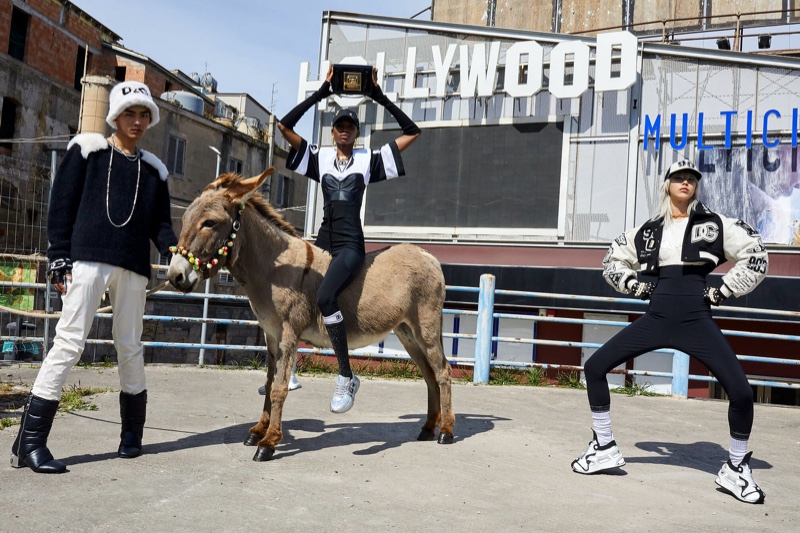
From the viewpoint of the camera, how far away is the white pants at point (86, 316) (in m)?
3.97

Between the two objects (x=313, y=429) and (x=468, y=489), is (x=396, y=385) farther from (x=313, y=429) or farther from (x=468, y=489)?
(x=468, y=489)

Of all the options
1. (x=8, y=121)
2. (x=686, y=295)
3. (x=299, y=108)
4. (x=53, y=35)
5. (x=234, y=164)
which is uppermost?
(x=53, y=35)

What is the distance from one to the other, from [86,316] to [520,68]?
14.3 m

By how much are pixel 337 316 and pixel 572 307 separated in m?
10.2

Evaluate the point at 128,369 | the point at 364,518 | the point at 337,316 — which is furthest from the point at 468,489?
the point at 128,369

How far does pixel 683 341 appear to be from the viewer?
4.33 meters

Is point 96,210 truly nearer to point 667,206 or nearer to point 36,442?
point 36,442

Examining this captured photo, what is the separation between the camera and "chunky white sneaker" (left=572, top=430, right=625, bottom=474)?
4.46m

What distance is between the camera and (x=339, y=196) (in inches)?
203

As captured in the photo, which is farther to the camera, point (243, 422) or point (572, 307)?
point (572, 307)

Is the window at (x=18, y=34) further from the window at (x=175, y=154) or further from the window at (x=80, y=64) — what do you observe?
the window at (x=175, y=154)

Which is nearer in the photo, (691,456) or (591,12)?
(691,456)

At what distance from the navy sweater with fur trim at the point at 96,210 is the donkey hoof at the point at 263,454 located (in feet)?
4.37

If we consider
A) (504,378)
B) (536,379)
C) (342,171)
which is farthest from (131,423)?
(536,379)
